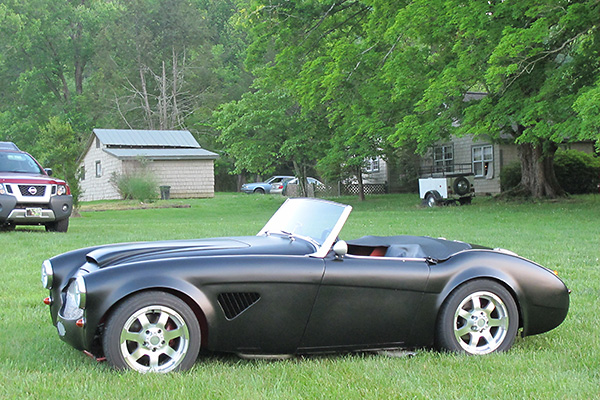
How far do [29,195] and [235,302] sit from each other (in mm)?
11971

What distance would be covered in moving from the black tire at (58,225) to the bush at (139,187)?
1857 centimetres

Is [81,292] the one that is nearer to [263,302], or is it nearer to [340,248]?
[263,302]

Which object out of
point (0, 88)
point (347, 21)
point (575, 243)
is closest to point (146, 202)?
point (347, 21)

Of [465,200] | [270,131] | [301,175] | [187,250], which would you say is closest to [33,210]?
[187,250]

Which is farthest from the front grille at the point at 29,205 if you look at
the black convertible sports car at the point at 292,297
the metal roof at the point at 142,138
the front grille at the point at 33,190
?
the metal roof at the point at 142,138

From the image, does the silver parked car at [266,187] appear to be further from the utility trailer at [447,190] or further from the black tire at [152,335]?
the black tire at [152,335]

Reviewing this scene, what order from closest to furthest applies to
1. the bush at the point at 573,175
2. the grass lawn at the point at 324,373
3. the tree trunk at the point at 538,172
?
the grass lawn at the point at 324,373, the tree trunk at the point at 538,172, the bush at the point at 573,175

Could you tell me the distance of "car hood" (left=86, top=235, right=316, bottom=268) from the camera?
15.5ft

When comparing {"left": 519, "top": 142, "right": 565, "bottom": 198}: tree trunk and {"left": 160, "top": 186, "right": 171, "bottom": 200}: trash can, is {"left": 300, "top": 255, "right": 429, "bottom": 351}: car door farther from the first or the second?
{"left": 160, "top": 186, "right": 171, "bottom": 200}: trash can

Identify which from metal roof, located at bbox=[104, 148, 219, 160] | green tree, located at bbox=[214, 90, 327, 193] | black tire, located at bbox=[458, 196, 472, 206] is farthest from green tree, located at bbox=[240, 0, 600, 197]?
metal roof, located at bbox=[104, 148, 219, 160]

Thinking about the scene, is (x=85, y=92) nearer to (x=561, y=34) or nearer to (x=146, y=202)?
(x=146, y=202)

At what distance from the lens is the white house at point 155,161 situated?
43531 millimetres

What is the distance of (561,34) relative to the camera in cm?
2077

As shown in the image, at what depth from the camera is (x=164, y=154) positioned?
44219mm
